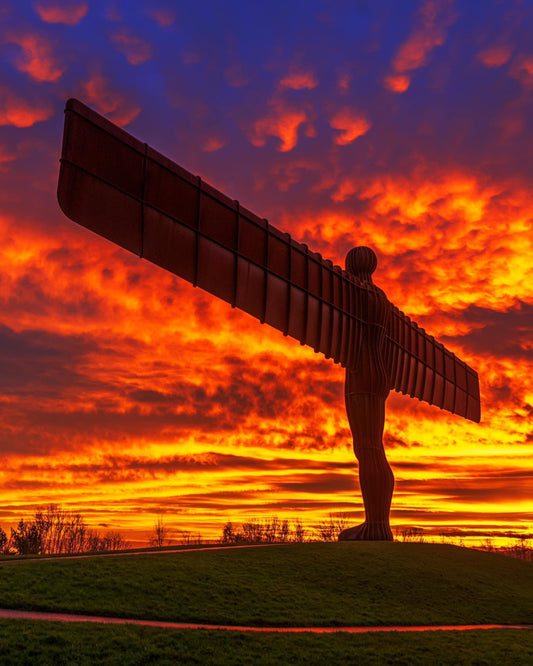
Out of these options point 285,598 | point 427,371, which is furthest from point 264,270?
point 427,371

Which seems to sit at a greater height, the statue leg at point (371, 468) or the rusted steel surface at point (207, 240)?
the rusted steel surface at point (207, 240)

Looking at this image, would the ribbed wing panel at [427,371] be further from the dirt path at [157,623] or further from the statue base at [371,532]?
the dirt path at [157,623]

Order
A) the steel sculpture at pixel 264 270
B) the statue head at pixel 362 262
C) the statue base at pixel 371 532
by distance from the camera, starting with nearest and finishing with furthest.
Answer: the steel sculpture at pixel 264 270 → the statue base at pixel 371 532 → the statue head at pixel 362 262

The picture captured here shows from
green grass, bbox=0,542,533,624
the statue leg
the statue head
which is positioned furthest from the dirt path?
the statue head

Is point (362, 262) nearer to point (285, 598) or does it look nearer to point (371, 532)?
point (371, 532)

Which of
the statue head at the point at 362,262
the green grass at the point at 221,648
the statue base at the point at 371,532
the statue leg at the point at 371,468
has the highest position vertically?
the statue head at the point at 362,262

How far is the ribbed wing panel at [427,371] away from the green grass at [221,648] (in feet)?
45.8

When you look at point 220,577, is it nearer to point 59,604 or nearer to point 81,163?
point 59,604

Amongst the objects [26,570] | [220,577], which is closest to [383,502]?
[220,577]

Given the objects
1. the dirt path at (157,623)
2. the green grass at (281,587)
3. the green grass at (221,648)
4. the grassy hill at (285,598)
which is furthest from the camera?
the green grass at (281,587)

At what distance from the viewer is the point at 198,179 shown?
64.5ft

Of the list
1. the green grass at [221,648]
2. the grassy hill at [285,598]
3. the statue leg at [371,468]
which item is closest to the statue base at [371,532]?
the statue leg at [371,468]

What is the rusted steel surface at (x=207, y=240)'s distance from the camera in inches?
659

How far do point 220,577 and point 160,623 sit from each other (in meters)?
3.87
